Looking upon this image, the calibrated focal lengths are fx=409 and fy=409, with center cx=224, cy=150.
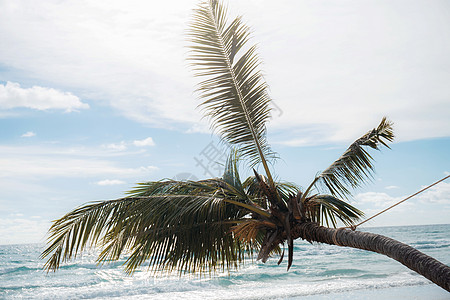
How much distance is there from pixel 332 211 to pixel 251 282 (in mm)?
12536

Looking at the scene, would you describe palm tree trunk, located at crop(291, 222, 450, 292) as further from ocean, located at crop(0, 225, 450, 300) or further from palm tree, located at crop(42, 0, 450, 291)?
ocean, located at crop(0, 225, 450, 300)

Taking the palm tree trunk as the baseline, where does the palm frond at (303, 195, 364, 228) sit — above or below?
above

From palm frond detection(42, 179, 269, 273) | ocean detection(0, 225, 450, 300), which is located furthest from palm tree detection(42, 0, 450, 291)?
ocean detection(0, 225, 450, 300)

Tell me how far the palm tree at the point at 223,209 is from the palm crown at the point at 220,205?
1 centimetres

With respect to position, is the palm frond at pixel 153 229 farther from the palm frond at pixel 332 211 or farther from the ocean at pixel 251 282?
the ocean at pixel 251 282

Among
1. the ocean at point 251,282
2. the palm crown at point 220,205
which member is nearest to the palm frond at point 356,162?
the palm crown at point 220,205

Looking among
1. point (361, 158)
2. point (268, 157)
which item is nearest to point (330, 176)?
point (361, 158)

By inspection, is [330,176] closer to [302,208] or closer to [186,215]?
[302,208]

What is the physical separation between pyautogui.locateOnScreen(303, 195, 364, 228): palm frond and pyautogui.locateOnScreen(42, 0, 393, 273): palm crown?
2 cm

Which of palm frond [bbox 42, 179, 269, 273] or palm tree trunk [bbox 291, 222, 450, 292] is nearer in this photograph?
palm tree trunk [bbox 291, 222, 450, 292]

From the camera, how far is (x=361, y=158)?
628 cm

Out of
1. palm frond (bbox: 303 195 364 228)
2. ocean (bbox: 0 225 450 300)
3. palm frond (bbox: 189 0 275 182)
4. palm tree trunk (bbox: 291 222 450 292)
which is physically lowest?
ocean (bbox: 0 225 450 300)

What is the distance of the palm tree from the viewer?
16.6 ft

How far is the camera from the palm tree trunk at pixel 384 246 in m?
3.21
